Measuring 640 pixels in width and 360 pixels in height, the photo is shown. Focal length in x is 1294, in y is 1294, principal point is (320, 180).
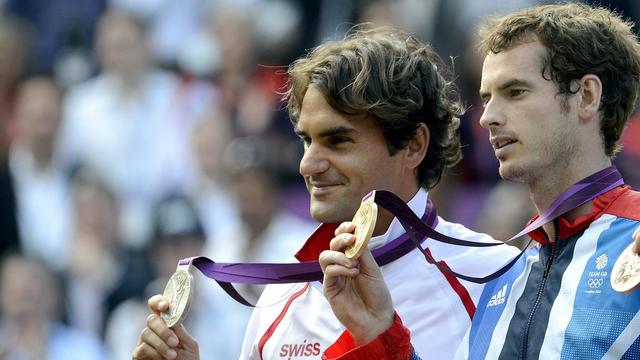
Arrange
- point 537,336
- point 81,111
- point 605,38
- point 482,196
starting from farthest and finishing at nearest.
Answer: point 81,111 → point 482,196 → point 605,38 → point 537,336

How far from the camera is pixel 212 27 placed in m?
8.65

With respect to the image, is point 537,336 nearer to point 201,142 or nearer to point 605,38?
point 605,38

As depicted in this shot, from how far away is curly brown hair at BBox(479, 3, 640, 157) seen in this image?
3273mm

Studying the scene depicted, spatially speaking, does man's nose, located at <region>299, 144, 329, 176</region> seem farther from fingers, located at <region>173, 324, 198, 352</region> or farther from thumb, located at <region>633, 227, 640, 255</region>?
thumb, located at <region>633, 227, 640, 255</region>

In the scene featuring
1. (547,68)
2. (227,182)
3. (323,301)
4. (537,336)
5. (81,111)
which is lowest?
(537,336)

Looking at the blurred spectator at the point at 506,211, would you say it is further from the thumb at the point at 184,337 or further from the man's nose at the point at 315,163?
the thumb at the point at 184,337

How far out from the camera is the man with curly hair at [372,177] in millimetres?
3652

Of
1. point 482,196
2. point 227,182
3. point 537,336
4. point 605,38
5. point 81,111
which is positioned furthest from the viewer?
point 81,111

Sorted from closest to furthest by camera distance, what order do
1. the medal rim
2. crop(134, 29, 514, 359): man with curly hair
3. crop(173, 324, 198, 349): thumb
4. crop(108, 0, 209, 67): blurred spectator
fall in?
1. the medal rim
2. crop(173, 324, 198, 349): thumb
3. crop(134, 29, 514, 359): man with curly hair
4. crop(108, 0, 209, 67): blurred spectator

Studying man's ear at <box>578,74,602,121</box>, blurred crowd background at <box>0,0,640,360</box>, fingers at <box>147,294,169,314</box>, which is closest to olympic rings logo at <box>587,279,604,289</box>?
man's ear at <box>578,74,602,121</box>

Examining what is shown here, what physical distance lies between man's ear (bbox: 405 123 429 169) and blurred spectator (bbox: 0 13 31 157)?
17.6 ft

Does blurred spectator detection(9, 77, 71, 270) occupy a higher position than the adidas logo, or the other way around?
blurred spectator detection(9, 77, 71, 270)

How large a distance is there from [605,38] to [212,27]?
18.2 ft

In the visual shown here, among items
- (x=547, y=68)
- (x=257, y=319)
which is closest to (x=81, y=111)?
(x=257, y=319)
